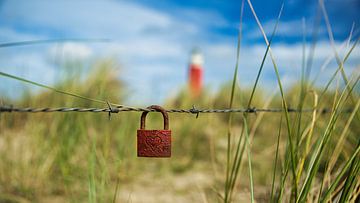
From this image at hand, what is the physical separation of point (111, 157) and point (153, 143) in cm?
204

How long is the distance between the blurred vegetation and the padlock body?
497 millimetres

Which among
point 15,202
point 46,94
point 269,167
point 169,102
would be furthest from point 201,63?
point 15,202

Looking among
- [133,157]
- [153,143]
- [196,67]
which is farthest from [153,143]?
[196,67]

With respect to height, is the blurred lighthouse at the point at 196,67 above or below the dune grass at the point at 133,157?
above

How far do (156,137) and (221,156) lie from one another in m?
3.20

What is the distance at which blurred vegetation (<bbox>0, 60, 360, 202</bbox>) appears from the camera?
2.14 meters

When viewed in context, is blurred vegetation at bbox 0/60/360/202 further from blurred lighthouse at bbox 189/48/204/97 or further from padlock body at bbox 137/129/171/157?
blurred lighthouse at bbox 189/48/204/97

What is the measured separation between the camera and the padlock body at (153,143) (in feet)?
3.42

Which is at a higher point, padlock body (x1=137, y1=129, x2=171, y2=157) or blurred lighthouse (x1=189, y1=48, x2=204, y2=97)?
blurred lighthouse (x1=189, y1=48, x2=204, y2=97)

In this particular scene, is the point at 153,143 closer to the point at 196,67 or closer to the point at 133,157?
the point at 133,157

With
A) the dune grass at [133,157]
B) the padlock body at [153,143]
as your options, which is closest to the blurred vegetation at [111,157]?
the dune grass at [133,157]

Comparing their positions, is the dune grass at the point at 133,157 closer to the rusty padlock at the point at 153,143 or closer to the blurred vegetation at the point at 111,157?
the blurred vegetation at the point at 111,157

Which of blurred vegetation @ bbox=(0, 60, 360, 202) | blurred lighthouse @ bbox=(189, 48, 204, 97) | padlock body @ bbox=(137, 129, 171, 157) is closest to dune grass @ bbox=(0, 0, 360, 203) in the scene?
blurred vegetation @ bbox=(0, 60, 360, 202)

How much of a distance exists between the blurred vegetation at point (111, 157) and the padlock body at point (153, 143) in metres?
0.50
